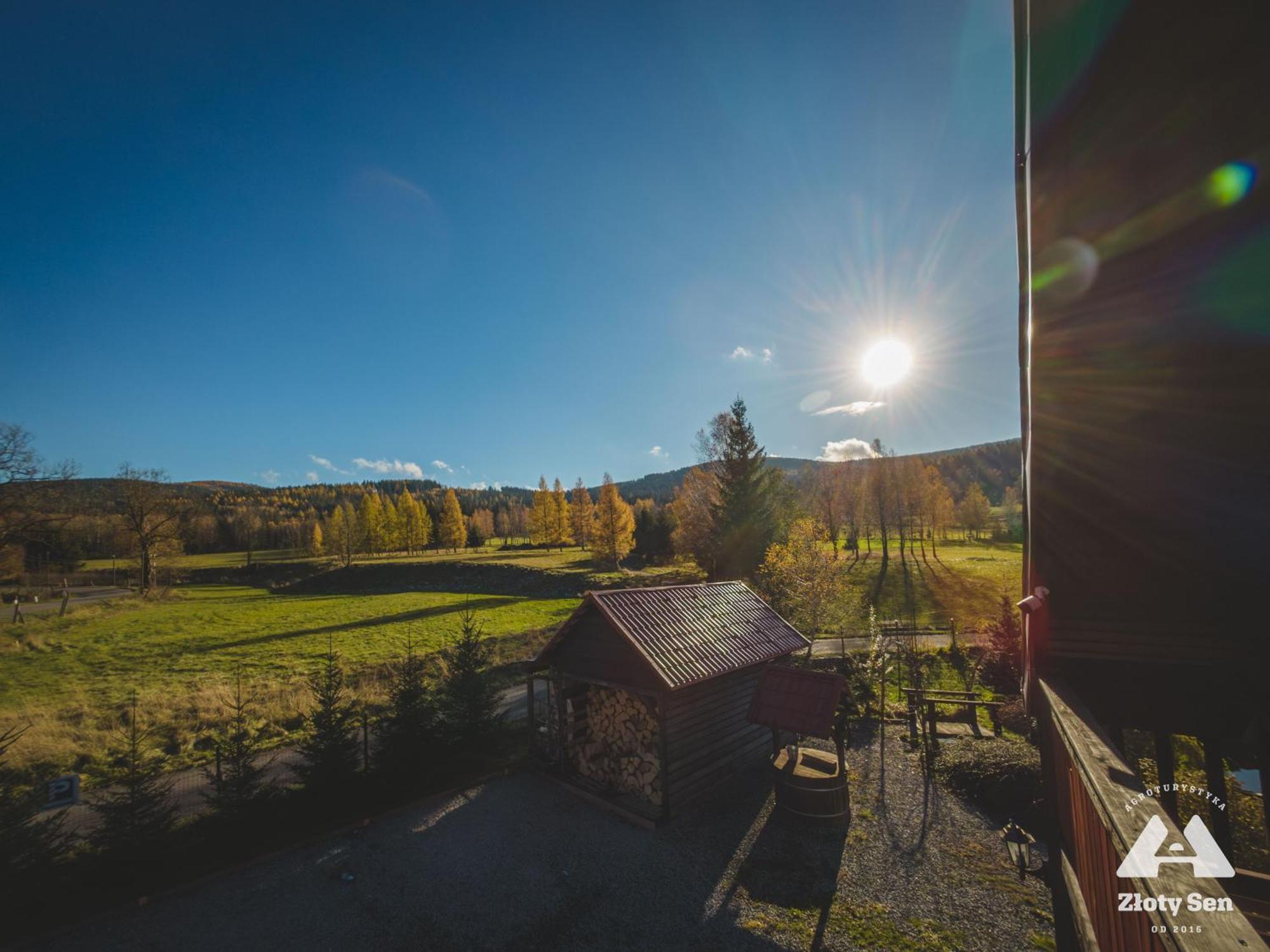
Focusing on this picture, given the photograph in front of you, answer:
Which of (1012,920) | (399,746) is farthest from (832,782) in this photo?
(399,746)

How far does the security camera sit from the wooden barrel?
753 centimetres

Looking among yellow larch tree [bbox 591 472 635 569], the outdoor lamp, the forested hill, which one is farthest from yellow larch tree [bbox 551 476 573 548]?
the outdoor lamp

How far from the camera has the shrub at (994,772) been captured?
10461mm

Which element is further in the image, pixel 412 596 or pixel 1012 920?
pixel 412 596

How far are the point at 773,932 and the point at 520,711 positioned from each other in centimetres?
1218

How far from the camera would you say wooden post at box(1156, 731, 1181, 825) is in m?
5.31

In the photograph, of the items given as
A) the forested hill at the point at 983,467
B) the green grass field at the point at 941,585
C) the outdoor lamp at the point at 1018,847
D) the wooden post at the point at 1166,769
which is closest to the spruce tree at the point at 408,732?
the outdoor lamp at the point at 1018,847

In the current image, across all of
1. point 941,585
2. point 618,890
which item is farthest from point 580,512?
point 618,890

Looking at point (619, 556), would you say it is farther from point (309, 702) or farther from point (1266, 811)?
point (1266, 811)

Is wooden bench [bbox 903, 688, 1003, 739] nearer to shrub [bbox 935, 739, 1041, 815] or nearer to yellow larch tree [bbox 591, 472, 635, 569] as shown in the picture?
shrub [bbox 935, 739, 1041, 815]

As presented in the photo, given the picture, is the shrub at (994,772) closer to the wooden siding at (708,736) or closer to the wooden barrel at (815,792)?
the wooden barrel at (815,792)

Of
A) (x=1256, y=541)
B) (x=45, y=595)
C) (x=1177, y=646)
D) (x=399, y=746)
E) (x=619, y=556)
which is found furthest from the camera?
(x=619, y=556)

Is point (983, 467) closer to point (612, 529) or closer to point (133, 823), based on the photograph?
point (612, 529)

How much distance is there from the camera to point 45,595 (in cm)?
4141
